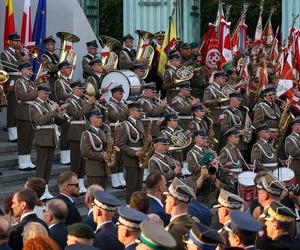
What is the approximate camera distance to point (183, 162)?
21266mm

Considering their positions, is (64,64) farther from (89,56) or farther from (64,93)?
(89,56)

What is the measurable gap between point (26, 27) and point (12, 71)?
1.41 meters

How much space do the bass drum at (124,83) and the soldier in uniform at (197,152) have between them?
1.94 metres

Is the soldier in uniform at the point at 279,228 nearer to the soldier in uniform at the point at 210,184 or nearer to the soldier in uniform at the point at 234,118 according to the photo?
the soldier in uniform at the point at 210,184

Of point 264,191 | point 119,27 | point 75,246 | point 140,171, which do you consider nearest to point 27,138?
point 140,171

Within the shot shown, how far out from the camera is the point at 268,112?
22531mm

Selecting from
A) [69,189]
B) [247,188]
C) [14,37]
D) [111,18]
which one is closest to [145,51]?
[14,37]

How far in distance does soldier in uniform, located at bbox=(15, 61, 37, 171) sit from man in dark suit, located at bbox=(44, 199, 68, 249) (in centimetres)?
822

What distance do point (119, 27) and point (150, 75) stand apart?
19162 millimetres

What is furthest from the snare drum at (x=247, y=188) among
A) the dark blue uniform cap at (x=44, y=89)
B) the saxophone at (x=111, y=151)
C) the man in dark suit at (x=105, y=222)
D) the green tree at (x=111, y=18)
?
the green tree at (x=111, y=18)

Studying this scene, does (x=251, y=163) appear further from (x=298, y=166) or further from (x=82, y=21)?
(x=82, y=21)

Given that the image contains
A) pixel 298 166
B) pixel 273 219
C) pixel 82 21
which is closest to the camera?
pixel 273 219

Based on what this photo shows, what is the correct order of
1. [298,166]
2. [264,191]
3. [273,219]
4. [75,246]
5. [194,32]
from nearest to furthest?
[75,246] → [273,219] → [264,191] → [298,166] → [194,32]

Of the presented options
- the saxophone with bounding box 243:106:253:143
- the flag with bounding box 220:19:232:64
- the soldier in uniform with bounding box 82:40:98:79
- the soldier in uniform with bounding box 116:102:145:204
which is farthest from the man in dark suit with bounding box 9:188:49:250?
the flag with bounding box 220:19:232:64
